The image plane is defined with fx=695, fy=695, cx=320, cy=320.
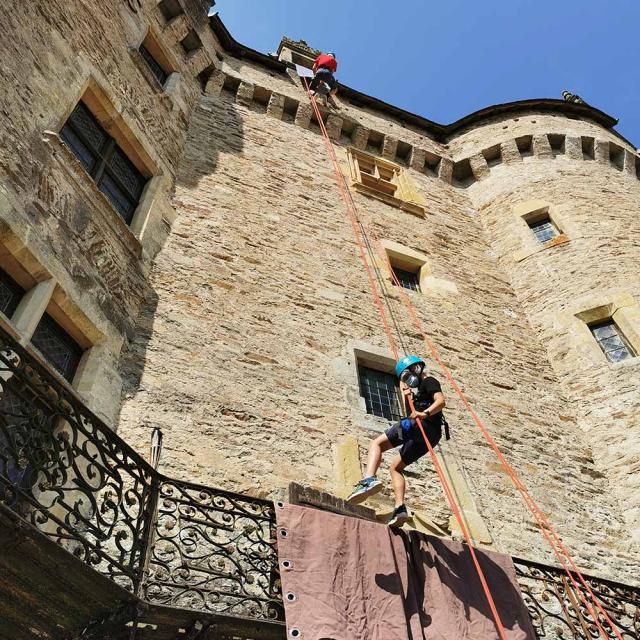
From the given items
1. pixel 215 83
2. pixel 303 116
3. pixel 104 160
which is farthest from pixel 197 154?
pixel 303 116

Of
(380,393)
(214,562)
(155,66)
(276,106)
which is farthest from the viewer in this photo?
(276,106)

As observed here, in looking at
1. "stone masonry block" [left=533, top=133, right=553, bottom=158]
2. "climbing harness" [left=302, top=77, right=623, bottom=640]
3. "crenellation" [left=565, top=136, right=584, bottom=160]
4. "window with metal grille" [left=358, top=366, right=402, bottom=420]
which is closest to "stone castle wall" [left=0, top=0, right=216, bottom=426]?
"window with metal grille" [left=358, top=366, right=402, bottom=420]

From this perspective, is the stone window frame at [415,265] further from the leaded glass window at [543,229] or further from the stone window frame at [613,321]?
the leaded glass window at [543,229]

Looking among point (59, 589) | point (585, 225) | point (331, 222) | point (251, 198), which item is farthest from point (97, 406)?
point (585, 225)

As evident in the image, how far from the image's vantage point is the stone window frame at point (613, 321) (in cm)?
988

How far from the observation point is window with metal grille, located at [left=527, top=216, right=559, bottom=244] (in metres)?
12.7

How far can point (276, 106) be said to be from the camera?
45.9 ft

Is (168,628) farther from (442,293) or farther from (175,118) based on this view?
(175,118)

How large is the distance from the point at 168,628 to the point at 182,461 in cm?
185

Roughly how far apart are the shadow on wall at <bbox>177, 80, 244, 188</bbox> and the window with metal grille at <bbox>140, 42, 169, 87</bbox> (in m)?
0.75

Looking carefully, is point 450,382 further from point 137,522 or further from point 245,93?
point 245,93

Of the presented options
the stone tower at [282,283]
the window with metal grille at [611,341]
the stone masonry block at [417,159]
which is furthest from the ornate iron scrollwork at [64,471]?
the stone masonry block at [417,159]

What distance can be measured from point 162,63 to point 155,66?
9.0 inches

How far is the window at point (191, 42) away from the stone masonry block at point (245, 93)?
1.13 metres
